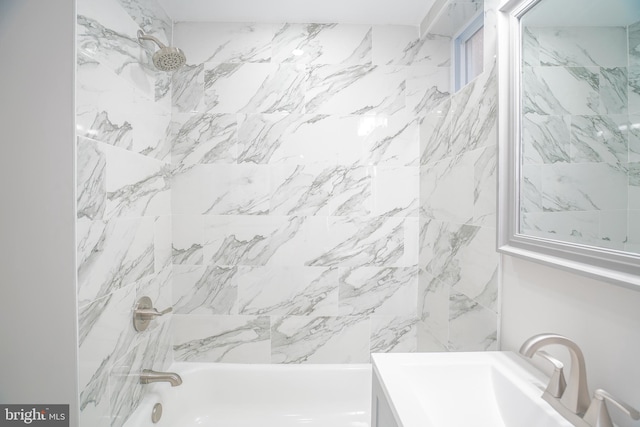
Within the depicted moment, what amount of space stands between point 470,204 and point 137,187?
1.60m

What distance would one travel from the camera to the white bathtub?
188 cm

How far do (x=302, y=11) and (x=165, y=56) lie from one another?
0.81m

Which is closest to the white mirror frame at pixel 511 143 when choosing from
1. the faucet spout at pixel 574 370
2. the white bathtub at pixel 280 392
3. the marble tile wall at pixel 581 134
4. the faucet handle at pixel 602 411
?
the marble tile wall at pixel 581 134

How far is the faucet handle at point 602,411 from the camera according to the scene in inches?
25.7

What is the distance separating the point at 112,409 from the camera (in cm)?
137

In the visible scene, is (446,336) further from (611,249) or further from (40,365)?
(40,365)

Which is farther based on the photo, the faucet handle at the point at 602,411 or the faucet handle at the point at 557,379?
the faucet handle at the point at 557,379

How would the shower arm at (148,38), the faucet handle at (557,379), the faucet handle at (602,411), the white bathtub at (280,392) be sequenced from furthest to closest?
1. the white bathtub at (280,392)
2. the shower arm at (148,38)
3. the faucet handle at (557,379)
4. the faucet handle at (602,411)

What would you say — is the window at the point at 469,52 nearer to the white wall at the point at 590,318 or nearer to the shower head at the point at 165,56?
the white wall at the point at 590,318

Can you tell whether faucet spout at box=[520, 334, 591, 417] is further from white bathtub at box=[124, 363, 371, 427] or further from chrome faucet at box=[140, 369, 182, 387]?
chrome faucet at box=[140, 369, 182, 387]

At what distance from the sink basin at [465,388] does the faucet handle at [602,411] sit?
12 centimetres

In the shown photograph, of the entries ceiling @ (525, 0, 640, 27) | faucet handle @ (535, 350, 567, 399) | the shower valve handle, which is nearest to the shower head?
the shower valve handle

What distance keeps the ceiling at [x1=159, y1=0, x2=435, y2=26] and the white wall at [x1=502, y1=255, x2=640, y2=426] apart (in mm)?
1538

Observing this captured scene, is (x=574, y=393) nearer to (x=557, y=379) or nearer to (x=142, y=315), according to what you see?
(x=557, y=379)
